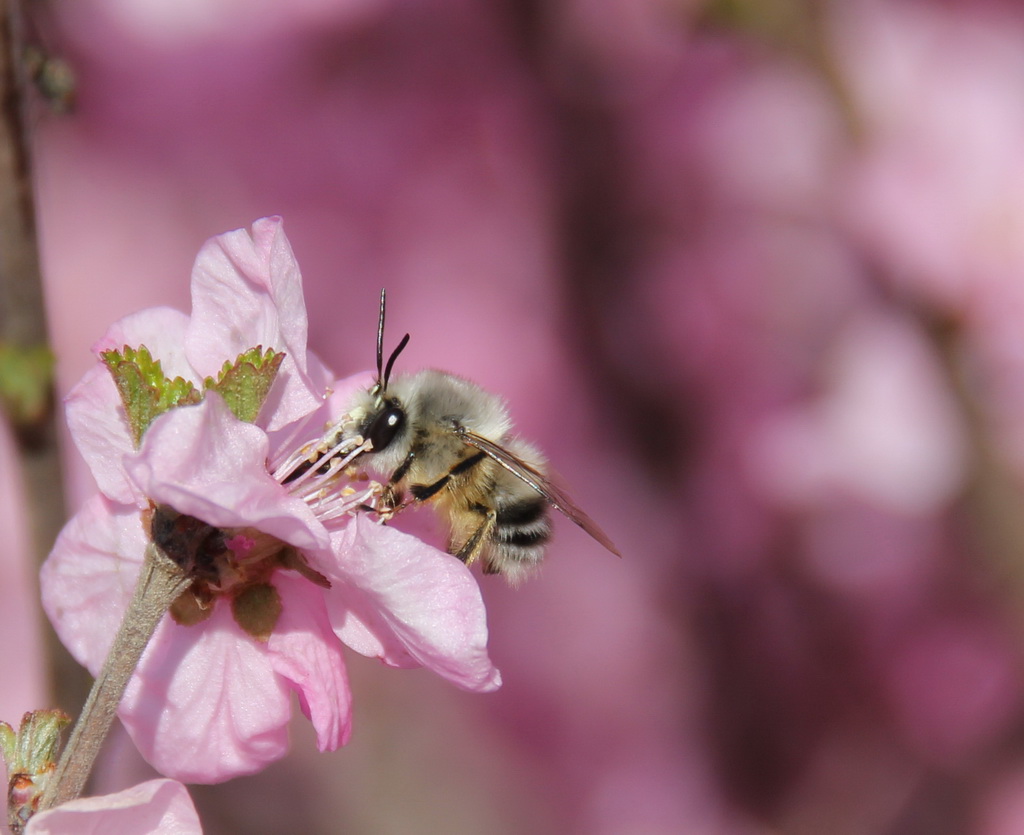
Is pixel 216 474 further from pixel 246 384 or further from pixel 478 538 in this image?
pixel 478 538

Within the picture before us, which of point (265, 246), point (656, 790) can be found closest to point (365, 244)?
point (656, 790)

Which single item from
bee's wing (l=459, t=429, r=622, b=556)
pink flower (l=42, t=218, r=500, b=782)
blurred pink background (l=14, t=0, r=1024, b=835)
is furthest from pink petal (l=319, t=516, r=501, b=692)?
blurred pink background (l=14, t=0, r=1024, b=835)

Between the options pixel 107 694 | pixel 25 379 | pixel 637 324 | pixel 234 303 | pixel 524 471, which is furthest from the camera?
pixel 637 324

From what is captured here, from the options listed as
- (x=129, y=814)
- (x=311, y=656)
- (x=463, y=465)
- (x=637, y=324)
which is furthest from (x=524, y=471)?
(x=637, y=324)

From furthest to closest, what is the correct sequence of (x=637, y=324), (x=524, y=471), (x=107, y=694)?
(x=637, y=324) → (x=524, y=471) → (x=107, y=694)

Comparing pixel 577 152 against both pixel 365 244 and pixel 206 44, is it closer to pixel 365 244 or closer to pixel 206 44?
pixel 365 244

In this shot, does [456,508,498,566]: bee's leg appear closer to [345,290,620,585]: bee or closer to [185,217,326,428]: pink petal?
[345,290,620,585]: bee

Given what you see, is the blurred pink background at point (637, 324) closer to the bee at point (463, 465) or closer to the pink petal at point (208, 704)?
the bee at point (463, 465)
